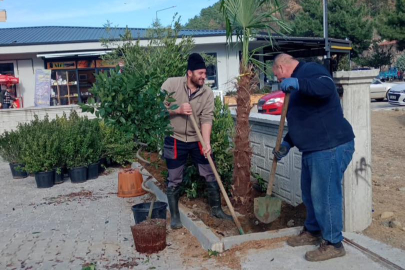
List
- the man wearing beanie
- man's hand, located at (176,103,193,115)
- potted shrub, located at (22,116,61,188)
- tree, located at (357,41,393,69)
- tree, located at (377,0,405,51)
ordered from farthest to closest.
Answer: tree, located at (357,41,393,69) < tree, located at (377,0,405,51) < potted shrub, located at (22,116,61,188) < the man wearing beanie < man's hand, located at (176,103,193,115)

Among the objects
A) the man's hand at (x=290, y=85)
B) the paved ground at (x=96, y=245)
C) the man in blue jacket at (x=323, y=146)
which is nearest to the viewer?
the man's hand at (x=290, y=85)

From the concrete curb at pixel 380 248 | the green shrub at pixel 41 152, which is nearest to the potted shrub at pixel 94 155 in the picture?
the green shrub at pixel 41 152

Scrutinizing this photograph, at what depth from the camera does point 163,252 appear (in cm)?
518

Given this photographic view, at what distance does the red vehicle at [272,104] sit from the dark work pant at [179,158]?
9.49 metres

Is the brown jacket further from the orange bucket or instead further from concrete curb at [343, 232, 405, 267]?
the orange bucket

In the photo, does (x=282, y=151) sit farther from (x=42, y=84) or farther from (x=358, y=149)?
(x=42, y=84)

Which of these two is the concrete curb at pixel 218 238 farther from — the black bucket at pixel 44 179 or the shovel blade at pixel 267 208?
the black bucket at pixel 44 179

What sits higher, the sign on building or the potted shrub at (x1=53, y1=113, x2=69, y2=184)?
the sign on building

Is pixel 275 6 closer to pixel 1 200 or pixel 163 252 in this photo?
pixel 163 252

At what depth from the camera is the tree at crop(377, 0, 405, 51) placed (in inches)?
1644

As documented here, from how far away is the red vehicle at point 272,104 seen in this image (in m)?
15.2

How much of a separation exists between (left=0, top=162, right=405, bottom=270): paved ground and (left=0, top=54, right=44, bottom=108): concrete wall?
1515 centimetres

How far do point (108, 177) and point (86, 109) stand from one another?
17.1 feet

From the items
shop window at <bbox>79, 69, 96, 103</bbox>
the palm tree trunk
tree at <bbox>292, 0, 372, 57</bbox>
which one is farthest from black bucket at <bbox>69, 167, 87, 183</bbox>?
tree at <bbox>292, 0, 372, 57</bbox>
